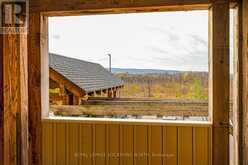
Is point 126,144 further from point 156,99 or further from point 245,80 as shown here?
point 245,80

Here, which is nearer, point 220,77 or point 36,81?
point 220,77

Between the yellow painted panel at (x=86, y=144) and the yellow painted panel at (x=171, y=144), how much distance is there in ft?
2.38

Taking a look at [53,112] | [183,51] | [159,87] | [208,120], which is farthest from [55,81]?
[208,120]

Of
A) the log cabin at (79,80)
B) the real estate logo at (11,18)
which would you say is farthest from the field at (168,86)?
the real estate logo at (11,18)

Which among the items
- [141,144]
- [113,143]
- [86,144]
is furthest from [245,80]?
[86,144]

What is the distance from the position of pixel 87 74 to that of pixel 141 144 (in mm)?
876

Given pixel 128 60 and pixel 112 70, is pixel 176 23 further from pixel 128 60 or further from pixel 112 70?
pixel 112 70

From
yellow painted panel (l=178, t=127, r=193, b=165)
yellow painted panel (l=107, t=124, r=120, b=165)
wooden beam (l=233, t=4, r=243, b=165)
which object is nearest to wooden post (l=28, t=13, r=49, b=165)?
yellow painted panel (l=107, t=124, r=120, b=165)

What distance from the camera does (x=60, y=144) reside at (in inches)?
110

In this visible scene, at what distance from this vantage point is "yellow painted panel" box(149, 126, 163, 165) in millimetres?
2631

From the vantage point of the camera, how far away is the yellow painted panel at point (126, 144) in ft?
8.78

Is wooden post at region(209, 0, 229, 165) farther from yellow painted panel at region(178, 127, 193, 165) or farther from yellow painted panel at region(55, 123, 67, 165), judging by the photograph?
yellow painted panel at region(55, 123, 67, 165)

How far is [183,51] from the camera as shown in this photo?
262 cm

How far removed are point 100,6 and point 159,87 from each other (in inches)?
37.6
